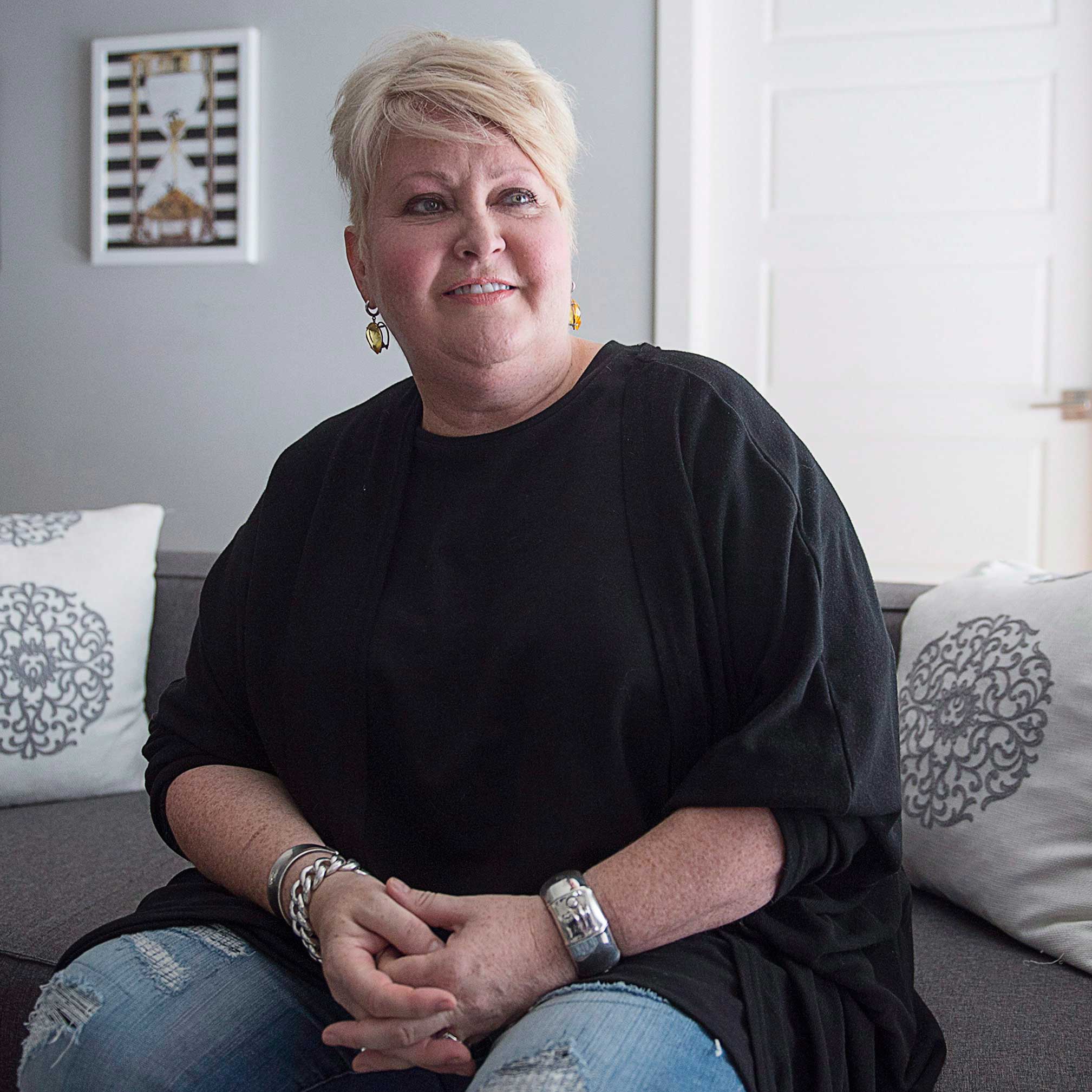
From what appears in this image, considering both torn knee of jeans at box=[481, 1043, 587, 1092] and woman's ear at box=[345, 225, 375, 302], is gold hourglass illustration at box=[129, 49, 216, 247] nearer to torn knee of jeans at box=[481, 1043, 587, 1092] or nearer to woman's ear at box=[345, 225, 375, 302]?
woman's ear at box=[345, 225, 375, 302]

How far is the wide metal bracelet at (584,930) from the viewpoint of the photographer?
91 centimetres

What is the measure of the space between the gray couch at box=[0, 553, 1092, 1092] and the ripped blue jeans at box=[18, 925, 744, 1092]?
0.38 metres

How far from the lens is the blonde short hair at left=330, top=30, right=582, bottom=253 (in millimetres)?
1090

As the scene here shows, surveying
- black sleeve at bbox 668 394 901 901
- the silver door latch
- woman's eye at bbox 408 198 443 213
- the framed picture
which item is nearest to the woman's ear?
woman's eye at bbox 408 198 443 213

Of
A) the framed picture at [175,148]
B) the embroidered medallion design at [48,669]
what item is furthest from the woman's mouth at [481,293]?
the framed picture at [175,148]

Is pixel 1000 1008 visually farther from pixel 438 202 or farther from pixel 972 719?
pixel 438 202

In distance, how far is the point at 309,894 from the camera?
3.34 ft

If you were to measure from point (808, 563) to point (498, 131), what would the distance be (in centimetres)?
48

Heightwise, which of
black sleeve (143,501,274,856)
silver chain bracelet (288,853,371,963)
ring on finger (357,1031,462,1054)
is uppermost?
black sleeve (143,501,274,856)

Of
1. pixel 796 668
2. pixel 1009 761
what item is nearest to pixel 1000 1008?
pixel 1009 761

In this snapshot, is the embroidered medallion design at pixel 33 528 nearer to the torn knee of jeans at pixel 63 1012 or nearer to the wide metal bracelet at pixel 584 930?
the torn knee of jeans at pixel 63 1012

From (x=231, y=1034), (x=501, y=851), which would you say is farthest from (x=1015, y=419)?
(x=231, y=1034)

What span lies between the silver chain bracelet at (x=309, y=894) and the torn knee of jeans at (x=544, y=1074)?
0.24m

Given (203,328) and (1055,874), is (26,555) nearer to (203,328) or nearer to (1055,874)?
(203,328)
